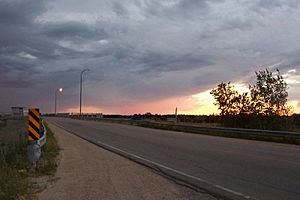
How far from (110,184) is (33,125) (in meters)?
4.27

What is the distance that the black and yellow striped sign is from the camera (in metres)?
11.8

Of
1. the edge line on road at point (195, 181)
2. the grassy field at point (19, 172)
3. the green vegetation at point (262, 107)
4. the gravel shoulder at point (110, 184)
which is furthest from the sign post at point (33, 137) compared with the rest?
the green vegetation at point (262, 107)

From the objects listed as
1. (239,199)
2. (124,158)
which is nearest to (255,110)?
(124,158)

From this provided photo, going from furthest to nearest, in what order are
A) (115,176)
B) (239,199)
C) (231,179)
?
(115,176)
(231,179)
(239,199)

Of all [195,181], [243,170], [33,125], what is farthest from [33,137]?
[243,170]

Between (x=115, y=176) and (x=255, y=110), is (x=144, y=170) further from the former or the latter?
(x=255, y=110)

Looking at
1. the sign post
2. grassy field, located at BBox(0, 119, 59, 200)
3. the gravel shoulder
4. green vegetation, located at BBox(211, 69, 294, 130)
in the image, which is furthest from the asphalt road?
green vegetation, located at BBox(211, 69, 294, 130)

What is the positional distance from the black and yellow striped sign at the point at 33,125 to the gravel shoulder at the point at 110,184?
1.28m

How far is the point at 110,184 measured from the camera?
354 inches

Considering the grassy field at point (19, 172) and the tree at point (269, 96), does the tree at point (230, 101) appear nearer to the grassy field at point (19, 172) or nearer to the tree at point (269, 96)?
the tree at point (269, 96)

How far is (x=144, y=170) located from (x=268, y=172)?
3.61 meters

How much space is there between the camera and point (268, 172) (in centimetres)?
1052

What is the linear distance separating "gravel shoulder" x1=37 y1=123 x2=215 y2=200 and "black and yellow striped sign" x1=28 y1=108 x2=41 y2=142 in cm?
128

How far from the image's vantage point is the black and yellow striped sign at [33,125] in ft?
38.8
